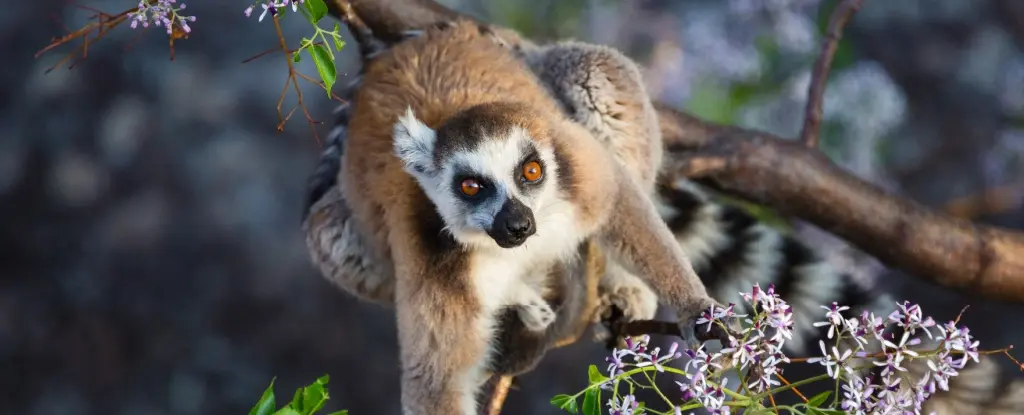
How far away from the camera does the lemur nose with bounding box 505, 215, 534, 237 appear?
1.92 m

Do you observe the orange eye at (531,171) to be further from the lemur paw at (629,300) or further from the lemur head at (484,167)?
the lemur paw at (629,300)

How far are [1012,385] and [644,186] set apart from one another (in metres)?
1.25

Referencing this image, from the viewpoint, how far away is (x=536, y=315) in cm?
255

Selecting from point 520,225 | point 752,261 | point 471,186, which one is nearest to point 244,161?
point 752,261

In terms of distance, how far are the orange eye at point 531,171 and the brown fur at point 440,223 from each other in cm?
9

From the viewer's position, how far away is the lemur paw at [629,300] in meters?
2.74

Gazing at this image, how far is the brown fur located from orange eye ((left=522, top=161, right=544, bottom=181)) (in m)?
0.09

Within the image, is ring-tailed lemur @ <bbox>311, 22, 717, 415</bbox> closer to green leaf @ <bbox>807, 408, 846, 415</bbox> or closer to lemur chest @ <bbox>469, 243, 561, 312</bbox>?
lemur chest @ <bbox>469, 243, 561, 312</bbox>

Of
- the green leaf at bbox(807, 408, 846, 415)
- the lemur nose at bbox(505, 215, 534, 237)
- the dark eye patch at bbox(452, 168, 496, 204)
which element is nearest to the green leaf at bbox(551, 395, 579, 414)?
the green leaf at bbox(807, 408, 846, 415)

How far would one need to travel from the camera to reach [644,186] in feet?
8.84

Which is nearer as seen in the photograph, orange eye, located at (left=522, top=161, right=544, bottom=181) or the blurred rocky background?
orange eye, located at (left=522, top=161, right=544, bottom=181)

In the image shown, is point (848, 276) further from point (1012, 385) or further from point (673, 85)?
point (673, 85)

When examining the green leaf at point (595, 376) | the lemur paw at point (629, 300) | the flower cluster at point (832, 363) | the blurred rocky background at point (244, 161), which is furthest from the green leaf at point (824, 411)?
the blurred rocky background at point (244, 161)

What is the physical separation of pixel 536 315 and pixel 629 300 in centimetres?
35
